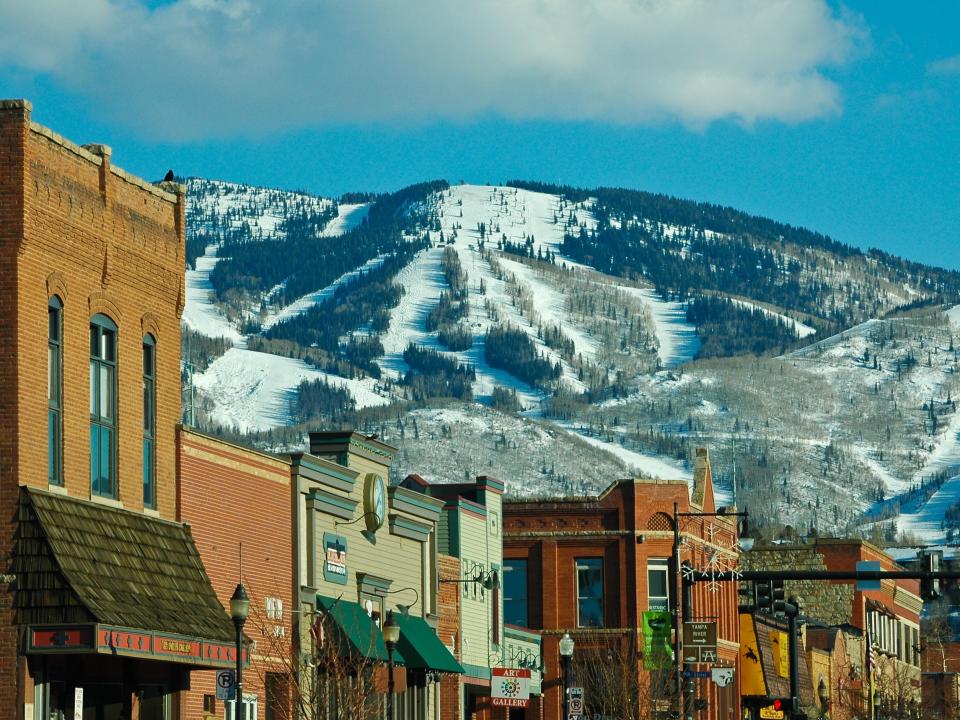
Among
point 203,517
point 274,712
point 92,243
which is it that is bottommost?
point 274,712

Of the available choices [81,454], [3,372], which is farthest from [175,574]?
[3,372]

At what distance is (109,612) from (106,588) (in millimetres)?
937

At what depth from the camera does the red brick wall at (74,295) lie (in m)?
37.8

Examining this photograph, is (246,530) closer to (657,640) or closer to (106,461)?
(106,461)

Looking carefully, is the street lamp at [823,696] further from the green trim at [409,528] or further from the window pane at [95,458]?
the window pane at [95,458]

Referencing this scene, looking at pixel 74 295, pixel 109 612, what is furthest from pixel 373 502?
pixel 109 612

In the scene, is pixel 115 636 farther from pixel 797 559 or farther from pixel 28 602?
pixel 797 559

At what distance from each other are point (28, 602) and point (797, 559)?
101 meters

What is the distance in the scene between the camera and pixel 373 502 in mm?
60094

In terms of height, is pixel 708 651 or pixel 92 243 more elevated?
pixel 92 243

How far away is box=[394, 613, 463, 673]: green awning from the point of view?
2418 inches

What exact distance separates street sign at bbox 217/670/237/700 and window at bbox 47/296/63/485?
7.87 meters

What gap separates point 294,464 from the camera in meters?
54.7

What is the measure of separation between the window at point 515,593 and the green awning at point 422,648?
26323mm
